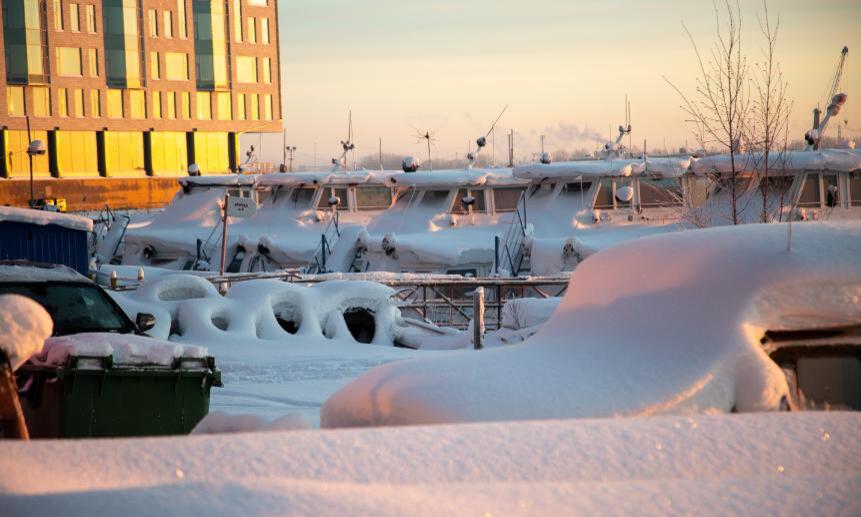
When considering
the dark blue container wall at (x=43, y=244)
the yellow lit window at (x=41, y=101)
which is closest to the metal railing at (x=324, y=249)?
the dark blue container wall at (x=43, y=244)

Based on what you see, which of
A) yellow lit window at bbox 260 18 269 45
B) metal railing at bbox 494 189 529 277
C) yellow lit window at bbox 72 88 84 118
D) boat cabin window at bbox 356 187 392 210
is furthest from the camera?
yellow lit window at bbox 260 18 269 45

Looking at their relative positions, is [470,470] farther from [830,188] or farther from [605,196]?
[605,196]

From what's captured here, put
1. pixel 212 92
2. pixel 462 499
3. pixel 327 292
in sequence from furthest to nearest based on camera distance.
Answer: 1. pixel 212 92
2. pixel 327 292
3. pixel 462 499

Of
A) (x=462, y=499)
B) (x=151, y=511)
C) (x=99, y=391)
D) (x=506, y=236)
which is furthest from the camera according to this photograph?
(x=506, y=236)

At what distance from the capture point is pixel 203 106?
71188 mm

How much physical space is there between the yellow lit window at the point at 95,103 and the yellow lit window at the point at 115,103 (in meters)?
0.67

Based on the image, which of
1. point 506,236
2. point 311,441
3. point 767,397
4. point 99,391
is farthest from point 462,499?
point 506,236

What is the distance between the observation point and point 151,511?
317cm

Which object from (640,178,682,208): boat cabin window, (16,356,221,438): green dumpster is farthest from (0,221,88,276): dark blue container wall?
(640,178,682,208): boat cabin window

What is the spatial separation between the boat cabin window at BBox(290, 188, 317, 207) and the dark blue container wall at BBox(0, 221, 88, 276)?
13842mm

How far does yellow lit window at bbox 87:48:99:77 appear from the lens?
65.2m

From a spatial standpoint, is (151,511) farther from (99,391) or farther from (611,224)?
(611,224)

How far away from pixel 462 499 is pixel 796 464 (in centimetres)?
121

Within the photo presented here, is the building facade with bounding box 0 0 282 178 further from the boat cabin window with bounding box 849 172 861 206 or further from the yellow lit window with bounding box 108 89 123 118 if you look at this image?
the boat cabin window with bounding box 849 172 861 206
